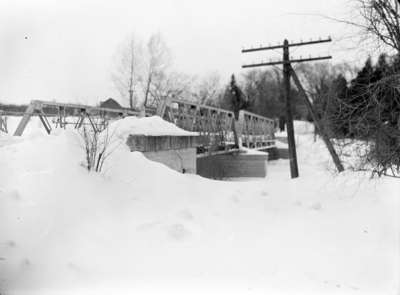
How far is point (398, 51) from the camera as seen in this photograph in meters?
5.19

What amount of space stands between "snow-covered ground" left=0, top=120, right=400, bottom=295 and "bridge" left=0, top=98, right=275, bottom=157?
1478 millimetres

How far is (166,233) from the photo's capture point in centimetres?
439

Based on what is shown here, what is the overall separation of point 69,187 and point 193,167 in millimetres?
6163

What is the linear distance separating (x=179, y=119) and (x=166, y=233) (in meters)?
8.95

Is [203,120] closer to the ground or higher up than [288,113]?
closer to the ground

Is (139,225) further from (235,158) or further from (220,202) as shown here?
(235,158)

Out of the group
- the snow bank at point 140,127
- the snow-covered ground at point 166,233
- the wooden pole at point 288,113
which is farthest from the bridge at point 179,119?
the wooden pole at point 288,113

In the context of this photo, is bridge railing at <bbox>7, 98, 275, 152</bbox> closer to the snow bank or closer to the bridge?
the bridge

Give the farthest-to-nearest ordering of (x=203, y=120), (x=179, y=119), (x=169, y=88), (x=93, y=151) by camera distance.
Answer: (x=169, y=88)
(x=203, y=120)
(x=179, y=119)
(x=93, y=151)

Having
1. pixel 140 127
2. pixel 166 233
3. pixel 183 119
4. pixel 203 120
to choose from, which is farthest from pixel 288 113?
pixel 166 233

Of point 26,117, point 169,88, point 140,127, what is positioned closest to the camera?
point 26,117

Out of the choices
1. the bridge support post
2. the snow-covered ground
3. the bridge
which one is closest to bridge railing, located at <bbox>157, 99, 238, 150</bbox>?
the bridge

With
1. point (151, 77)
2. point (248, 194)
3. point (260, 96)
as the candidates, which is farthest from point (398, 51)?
point (260, 96)

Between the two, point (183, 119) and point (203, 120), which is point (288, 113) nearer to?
point (203, 120)
